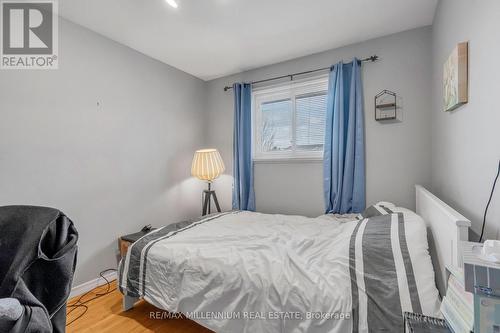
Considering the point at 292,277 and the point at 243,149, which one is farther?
the point at 243,149

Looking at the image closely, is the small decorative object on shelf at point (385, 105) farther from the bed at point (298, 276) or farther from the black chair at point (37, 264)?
the black chair at point (37, 264)

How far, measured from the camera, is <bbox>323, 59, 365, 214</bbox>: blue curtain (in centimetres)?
250

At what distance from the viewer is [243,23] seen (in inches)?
86.5

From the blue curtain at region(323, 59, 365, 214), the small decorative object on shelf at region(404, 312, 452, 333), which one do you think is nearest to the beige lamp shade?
→ the blue curtain at region(323, 59, 365, 214)

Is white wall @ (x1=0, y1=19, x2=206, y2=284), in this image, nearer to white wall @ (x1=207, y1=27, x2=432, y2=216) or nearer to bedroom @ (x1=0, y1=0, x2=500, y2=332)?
bedroom @ (x1=0, y1=0, x2=500, y2=332)

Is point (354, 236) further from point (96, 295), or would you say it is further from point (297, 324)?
point (96, 295)

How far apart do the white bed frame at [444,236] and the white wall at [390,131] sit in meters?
0.87

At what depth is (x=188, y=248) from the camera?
1626mm

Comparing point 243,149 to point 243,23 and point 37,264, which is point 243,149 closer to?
point 243,23

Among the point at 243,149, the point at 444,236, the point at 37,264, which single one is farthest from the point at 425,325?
the point at 243,149

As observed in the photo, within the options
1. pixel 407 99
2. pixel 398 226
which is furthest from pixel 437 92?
pixel 398 226

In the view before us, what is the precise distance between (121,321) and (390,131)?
9.76 feet

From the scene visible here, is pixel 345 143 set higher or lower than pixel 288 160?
higher

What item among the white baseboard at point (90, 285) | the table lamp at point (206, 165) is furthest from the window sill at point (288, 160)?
the white baseboard at point (90, 285)
